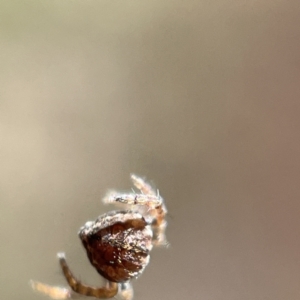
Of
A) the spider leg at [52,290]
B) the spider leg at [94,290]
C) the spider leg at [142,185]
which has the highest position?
the spider leg at [142,185]

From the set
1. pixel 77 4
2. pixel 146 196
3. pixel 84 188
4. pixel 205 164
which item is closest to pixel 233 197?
pixel 205 164

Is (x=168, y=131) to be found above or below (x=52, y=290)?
above

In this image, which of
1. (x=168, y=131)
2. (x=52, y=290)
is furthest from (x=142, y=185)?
(x=52, y=290)

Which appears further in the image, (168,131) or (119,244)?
(168,131)

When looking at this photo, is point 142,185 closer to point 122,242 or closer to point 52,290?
point 122,242

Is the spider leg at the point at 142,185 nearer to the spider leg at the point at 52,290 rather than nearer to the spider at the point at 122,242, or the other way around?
the spider at the point at 122,242

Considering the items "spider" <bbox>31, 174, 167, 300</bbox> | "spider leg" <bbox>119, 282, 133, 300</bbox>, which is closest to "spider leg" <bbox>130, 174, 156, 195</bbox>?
"spider" <bbox>31, 174, 167, 300</bbox>

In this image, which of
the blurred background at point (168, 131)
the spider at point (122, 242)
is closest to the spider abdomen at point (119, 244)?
the spider at point (122, 242)
